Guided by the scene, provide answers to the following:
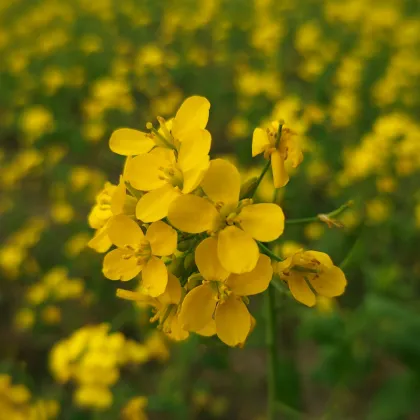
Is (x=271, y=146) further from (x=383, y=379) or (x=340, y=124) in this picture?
(x=340, y=124)

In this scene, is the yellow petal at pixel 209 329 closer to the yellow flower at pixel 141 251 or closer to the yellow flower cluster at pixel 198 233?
the yellow flower cluster at pixel 198 233

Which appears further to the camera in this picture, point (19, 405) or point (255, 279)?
point (19, 405)

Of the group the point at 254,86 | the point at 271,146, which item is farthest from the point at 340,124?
the point at 271,146

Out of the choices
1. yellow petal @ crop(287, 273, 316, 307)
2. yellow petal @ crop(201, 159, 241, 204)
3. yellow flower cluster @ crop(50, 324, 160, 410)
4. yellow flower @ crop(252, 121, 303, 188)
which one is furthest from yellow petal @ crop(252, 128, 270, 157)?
yellow flower cluster @ crop(50, 324, 160, 410)

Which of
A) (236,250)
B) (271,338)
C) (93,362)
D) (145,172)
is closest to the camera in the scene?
(236,250)

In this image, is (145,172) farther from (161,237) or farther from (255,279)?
(255,279)

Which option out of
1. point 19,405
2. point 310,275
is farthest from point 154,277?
point 19,405
